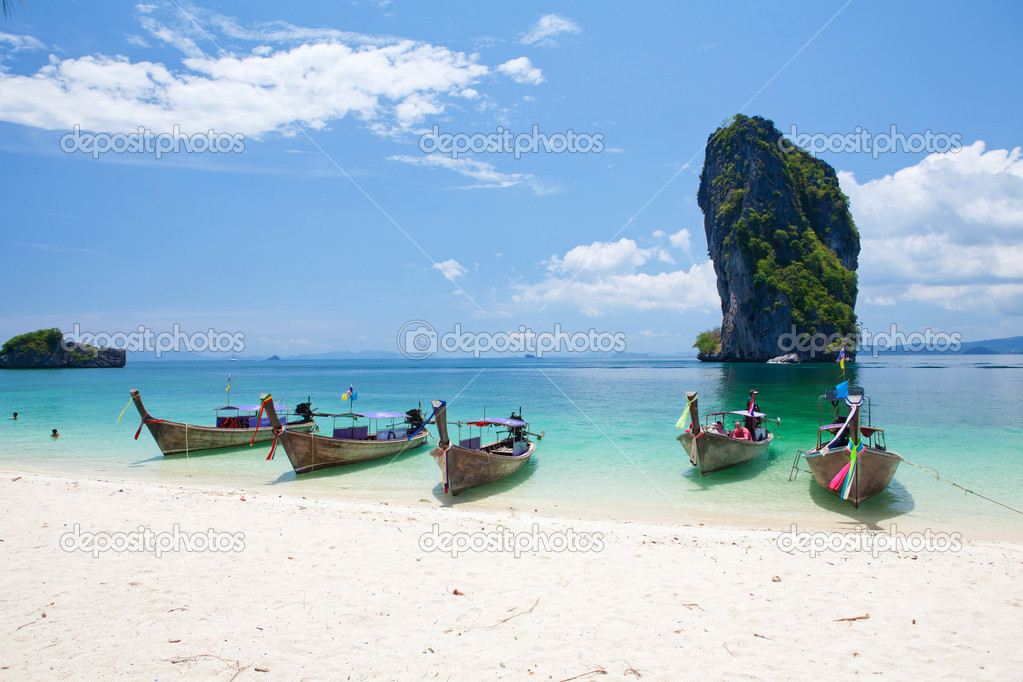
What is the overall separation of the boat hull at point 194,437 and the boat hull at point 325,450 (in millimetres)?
3026

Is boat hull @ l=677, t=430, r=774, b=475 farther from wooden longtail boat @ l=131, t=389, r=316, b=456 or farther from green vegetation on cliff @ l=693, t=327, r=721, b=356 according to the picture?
green vegetation on cliff @ l=693, t=327, r=721, b=356

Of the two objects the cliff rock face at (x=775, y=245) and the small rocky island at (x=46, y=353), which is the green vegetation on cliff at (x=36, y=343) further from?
the cliff rock face at (x=775, y=245)

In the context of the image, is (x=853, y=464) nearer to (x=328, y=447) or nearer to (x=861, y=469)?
(x=861, y=469)

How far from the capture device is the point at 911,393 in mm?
40062

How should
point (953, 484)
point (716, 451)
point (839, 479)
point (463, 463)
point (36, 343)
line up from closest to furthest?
point (839, 479)
point (463, 463)
point (953, 484)
point (716, 451)
point (36, 343)

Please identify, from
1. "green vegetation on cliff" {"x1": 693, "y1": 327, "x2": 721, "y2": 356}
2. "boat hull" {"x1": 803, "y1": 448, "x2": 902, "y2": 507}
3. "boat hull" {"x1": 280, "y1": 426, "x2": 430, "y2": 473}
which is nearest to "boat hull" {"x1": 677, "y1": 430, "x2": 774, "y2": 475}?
"boat hull" {"x1": 803, "y1": 448, "x2": 902, "y2": 507}

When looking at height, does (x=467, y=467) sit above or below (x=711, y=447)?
below

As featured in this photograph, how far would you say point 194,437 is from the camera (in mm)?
17891

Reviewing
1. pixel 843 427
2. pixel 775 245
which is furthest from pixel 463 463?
pixel 775 245

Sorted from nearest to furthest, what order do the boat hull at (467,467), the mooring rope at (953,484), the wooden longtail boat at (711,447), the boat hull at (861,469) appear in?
the boat hull at (861,469)
the mooring rope at (953,484)
the boat hull at (467,467)
the wooden longtail boat at (711,447)

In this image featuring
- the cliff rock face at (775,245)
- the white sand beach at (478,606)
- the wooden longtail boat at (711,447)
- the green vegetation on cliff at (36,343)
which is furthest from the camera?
the green vegetation on cliff at (36,343)

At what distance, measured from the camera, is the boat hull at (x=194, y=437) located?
17375mm

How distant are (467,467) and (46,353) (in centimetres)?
12420

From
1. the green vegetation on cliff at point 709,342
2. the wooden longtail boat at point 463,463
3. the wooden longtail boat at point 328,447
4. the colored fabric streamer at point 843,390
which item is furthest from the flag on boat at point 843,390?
the green vegetation on cliff at point 709,342
